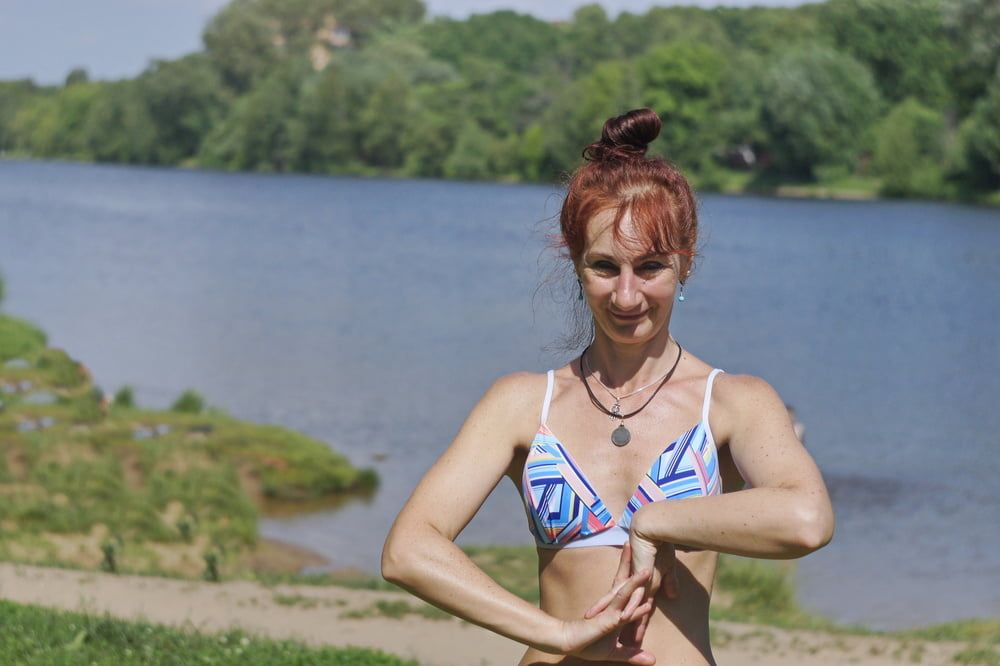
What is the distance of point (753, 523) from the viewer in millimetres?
2580

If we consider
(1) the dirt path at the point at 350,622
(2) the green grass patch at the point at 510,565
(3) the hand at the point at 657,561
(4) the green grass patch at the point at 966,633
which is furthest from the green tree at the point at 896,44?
(3) the hand at the point at 657,561

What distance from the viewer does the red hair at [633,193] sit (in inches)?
111

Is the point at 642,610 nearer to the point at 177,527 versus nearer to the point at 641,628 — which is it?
the point at 641,628

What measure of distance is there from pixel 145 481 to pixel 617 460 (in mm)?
13911

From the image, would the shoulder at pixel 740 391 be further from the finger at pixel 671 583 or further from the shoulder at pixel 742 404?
the finger at pixel 671 583

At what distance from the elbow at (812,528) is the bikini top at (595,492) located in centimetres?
27

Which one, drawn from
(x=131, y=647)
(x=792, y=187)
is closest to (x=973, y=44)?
(x=792, y=187)

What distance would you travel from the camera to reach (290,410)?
2564cm

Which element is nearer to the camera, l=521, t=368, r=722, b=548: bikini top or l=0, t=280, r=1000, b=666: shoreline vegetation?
l=521, t=368, r=722, b=548: bikini top

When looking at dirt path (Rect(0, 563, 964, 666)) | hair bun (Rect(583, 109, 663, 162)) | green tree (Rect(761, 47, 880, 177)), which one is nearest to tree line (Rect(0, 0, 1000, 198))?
green tree (Rect(761, 47, 880, 177))

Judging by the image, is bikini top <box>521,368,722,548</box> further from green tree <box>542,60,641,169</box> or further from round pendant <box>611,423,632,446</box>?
green tree <box>542,60,641,169</box>

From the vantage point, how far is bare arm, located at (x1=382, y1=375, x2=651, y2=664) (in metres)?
2.66

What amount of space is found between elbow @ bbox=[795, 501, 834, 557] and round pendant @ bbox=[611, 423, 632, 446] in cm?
44

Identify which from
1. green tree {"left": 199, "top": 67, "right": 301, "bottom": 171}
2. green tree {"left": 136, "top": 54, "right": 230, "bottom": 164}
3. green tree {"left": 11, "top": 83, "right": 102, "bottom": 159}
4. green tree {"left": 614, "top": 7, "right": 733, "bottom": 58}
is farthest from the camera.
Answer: green tree {"left": 11, "top": 83, "right": 102, "bottom": 159}
